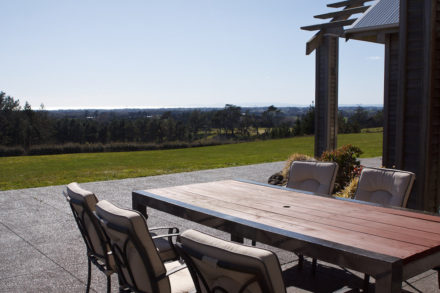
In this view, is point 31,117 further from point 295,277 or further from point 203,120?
point 295,277

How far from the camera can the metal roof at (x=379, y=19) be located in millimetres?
5398

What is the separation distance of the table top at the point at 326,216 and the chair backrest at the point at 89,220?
28.7 inches

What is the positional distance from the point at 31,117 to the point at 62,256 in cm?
3683

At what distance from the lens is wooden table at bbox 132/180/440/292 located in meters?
1.92

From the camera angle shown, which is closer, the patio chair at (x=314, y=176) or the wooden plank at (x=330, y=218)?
the wooden plank at (x=330, y=218)

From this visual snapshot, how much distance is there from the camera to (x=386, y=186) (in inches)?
132

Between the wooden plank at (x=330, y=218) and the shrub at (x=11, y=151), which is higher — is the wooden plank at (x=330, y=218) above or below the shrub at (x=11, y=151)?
above

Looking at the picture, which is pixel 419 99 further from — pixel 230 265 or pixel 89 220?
pixel 230 265

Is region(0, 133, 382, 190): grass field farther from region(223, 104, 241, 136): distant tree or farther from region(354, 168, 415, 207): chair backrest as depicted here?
region(223, 104, 241, 136): distant tree

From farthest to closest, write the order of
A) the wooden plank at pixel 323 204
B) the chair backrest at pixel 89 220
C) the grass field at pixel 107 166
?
the grass field at pixel 107 166 < the chair backrest at pixel 89 220 < the wooden plank at pixel 323 204

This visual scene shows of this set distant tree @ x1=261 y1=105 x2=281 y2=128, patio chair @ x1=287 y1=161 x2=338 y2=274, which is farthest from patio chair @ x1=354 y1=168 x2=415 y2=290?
distant tree @ x1=261 y1=105 x2=281 y2=128

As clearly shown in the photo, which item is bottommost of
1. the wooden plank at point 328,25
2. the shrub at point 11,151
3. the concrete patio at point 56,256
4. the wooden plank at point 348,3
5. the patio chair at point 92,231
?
the shrub at point 11,151

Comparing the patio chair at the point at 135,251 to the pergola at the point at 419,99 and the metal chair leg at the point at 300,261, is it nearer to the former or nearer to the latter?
the metal chair leg at the point at 300,261

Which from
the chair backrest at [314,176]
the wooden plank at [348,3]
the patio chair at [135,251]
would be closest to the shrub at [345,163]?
the wooden plank at [348,3]
